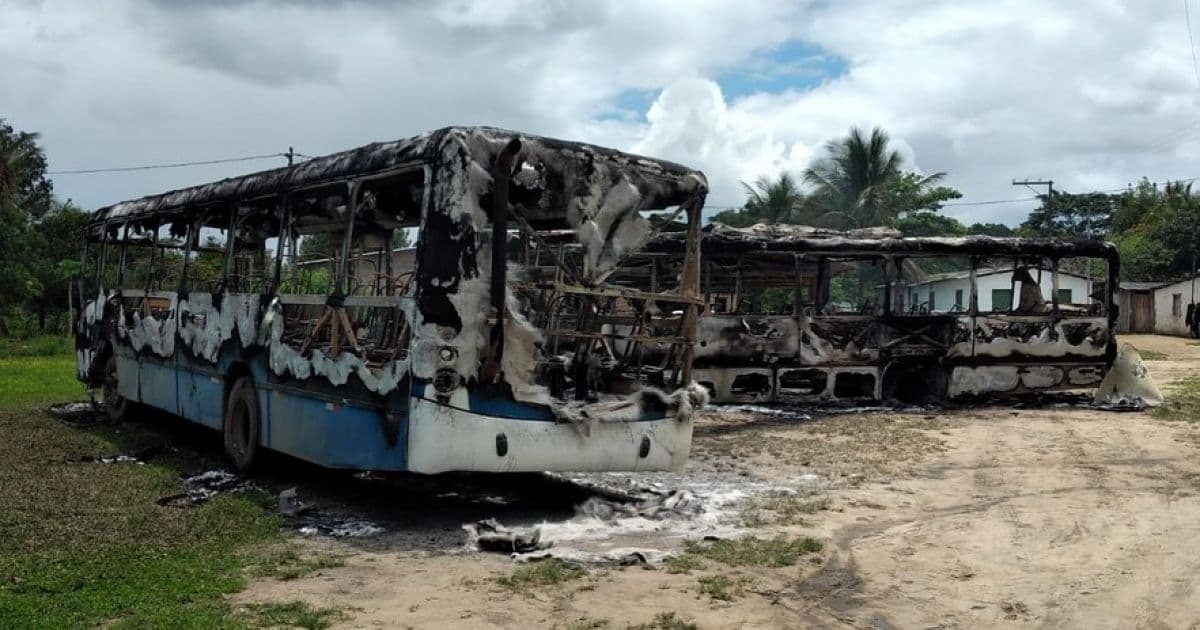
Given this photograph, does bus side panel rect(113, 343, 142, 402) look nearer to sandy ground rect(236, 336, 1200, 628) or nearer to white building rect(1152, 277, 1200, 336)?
sandy ground rect(236, 336, 1200, 628)

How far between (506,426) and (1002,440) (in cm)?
781

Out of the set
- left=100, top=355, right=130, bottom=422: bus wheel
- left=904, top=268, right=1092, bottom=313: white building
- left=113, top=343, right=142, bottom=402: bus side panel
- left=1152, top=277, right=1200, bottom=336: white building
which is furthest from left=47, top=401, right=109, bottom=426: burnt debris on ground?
left=1152, top=277, right=1200, bottom=336: white building

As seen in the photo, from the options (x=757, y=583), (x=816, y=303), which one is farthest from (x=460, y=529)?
(x=816, y=303)

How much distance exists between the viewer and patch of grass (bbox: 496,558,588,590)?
5758 mm

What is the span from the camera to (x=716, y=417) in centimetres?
1446

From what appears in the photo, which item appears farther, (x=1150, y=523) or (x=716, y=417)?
(x=716, y=417)

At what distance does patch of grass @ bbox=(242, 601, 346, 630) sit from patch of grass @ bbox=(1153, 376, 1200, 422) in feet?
43.3

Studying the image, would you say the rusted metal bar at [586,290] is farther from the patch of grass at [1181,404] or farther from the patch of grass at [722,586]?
the patch of grass at [1181,404]

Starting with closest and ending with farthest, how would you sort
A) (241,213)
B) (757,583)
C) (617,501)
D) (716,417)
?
1. (757,583)
2. (617,501)
3. (241,213)
4. (716,417)

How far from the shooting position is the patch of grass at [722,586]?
556 centimetres

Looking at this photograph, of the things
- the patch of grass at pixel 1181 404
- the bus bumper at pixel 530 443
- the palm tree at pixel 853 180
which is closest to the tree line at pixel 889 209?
the palm tree at pixel 853 180

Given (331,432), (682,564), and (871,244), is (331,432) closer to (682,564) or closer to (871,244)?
(682,564)

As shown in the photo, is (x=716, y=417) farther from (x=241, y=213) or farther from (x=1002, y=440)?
(x=241, y=213)

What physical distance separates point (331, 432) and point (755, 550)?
3.25m
